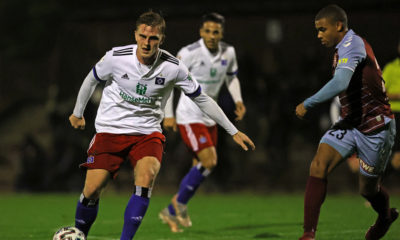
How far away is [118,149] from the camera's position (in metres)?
6.54

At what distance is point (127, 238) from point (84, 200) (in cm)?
55

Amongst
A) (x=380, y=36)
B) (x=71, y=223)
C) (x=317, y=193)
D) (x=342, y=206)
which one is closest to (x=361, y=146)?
(x=317, y=193)


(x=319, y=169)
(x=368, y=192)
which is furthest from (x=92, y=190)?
(x=368, y=192)

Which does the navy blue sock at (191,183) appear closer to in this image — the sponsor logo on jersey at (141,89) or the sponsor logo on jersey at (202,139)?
the sponsor logo on jersey at (202,139)

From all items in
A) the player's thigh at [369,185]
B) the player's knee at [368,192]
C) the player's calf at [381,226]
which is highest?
the player's thigh at [369,185]

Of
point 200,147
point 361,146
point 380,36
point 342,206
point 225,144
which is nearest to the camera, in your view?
point 361,146

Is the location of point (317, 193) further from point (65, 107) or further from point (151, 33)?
point (65, 107)

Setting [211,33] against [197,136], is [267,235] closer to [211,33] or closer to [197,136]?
[197,136]

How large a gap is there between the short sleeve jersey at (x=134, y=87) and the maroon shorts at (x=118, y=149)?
0.20 ft

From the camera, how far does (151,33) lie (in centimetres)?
636

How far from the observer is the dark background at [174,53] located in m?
15.9

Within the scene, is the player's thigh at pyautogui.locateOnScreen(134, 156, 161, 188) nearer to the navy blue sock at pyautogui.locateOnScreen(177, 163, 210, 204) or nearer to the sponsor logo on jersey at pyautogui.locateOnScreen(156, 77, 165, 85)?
the sponsor logo on jersey at pyautogui.locateOnScreen(156, 77, 165, 85)

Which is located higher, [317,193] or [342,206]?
[317,193]

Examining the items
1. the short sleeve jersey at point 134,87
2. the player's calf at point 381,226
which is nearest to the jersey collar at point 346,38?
the short sleeve jersey at point 134,87
